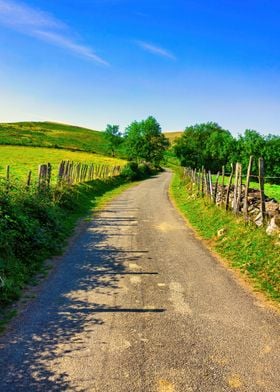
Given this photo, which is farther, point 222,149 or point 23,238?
point 222,149

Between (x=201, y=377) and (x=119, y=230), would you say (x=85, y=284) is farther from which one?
(x=119, y=230)

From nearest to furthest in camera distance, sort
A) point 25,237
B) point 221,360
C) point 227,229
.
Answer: point 221,360 < point 25,237 < point 227,229

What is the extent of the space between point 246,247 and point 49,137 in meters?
108

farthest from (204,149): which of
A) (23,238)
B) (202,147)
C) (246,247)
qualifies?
(23,238)

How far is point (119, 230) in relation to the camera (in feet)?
52.0

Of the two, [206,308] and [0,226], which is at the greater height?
[0,226]

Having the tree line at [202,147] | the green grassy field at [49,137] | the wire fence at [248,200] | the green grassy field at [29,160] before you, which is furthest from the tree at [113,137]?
the wire fence at [248,200]

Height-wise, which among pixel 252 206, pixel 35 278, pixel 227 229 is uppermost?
pixel 252 206

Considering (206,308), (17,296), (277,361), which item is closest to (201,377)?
(277,361)

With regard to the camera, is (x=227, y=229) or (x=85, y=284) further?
(x=227, y=229)

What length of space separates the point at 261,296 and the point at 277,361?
A: 2968mm

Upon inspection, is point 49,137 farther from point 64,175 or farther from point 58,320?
point 58,320

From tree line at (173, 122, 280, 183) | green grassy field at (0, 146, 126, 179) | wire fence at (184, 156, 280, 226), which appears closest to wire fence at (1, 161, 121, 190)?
green grassy field at (0, 146, 126, 179)

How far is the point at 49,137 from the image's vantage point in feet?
372
